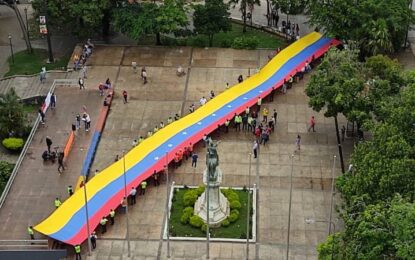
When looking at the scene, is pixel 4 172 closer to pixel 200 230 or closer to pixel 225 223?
pixel 200 230

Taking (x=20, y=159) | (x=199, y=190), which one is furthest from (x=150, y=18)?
(x=199, y=190)

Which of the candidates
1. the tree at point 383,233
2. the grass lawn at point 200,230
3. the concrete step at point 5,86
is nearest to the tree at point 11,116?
the concrete step at point 5,86

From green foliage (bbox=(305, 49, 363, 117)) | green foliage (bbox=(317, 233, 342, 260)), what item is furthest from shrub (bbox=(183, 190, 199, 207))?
green foliage (bbox=(317, 233, 342, 260))

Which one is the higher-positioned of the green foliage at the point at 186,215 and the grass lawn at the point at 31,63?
the green foliage at the point at 186,215

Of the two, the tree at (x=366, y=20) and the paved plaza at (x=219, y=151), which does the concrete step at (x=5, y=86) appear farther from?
the tree at (x=366, y=20)

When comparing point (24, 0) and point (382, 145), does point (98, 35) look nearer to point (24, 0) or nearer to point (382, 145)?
point (24, 0)
